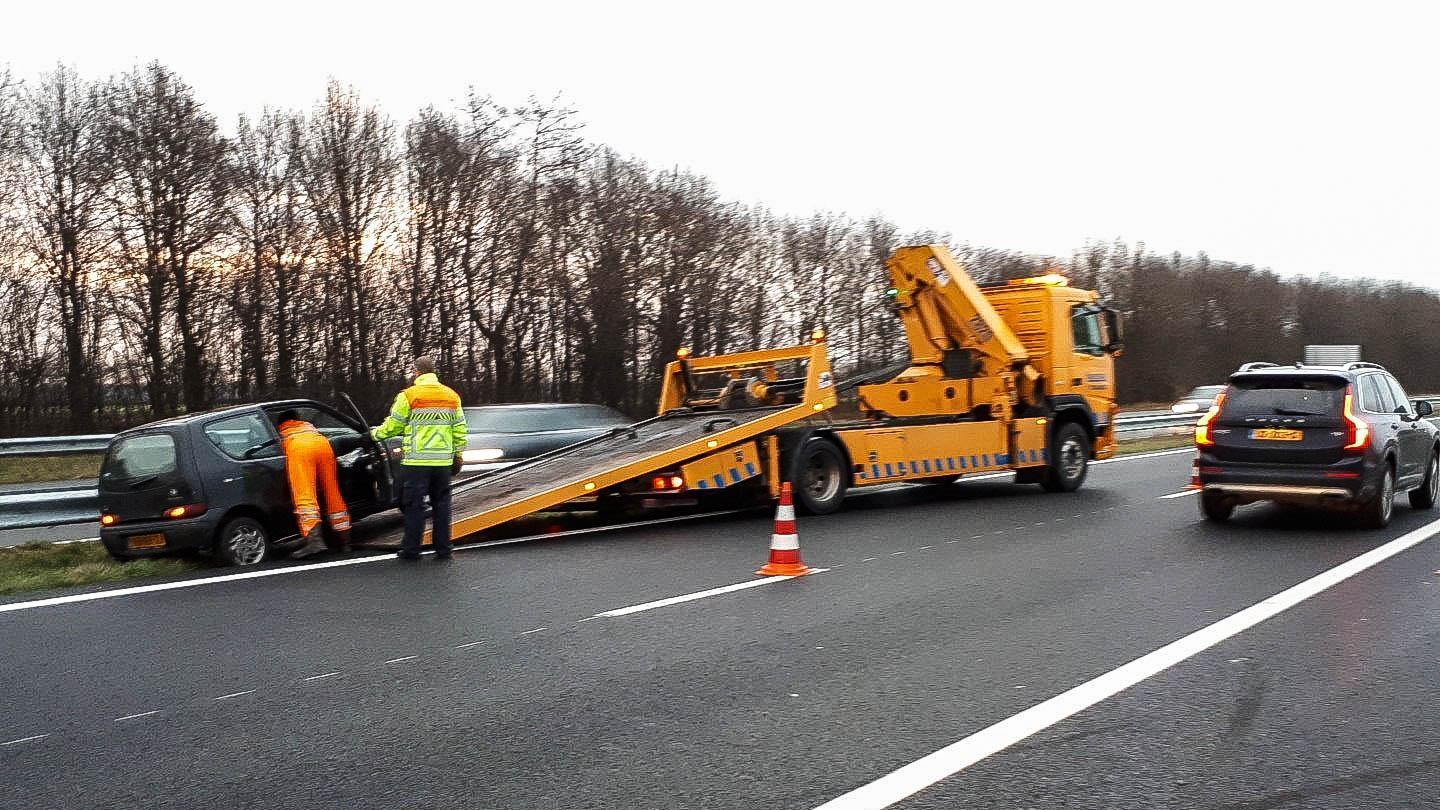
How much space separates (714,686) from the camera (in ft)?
20.0

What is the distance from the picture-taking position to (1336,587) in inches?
354

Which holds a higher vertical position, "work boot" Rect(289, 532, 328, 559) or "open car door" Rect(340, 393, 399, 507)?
"open car door" Rect(340, 393, 399, 507)

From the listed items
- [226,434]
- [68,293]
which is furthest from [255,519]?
[68,293]

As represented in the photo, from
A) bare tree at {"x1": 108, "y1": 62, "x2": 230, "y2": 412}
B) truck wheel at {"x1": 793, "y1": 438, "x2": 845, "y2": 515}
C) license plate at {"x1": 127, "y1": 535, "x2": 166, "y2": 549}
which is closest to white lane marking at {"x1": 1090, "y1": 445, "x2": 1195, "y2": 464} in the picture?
truck wheel at {"x1": 793, "y1": 438, "x2": 845, "y2": 515}

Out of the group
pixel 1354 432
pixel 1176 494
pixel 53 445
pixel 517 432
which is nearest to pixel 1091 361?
pixel 1176 494

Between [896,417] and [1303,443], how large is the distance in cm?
584

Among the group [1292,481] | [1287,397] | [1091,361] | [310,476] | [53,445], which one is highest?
[1091,361]

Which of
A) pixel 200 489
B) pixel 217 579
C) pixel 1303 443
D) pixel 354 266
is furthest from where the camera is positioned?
pixel 354 266

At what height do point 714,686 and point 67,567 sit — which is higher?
point 67,567

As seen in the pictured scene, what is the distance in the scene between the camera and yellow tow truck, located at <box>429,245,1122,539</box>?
42.7ft

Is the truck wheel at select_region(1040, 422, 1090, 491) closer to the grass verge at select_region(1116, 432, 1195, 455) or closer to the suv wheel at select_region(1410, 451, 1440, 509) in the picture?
the suv wheel at select_region(1410, 451, 1440, 509)

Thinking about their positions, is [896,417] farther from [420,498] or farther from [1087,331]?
[420,498]

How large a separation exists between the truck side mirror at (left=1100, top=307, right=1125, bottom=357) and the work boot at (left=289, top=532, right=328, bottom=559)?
39.4ft

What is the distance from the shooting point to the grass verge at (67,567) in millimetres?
9578
